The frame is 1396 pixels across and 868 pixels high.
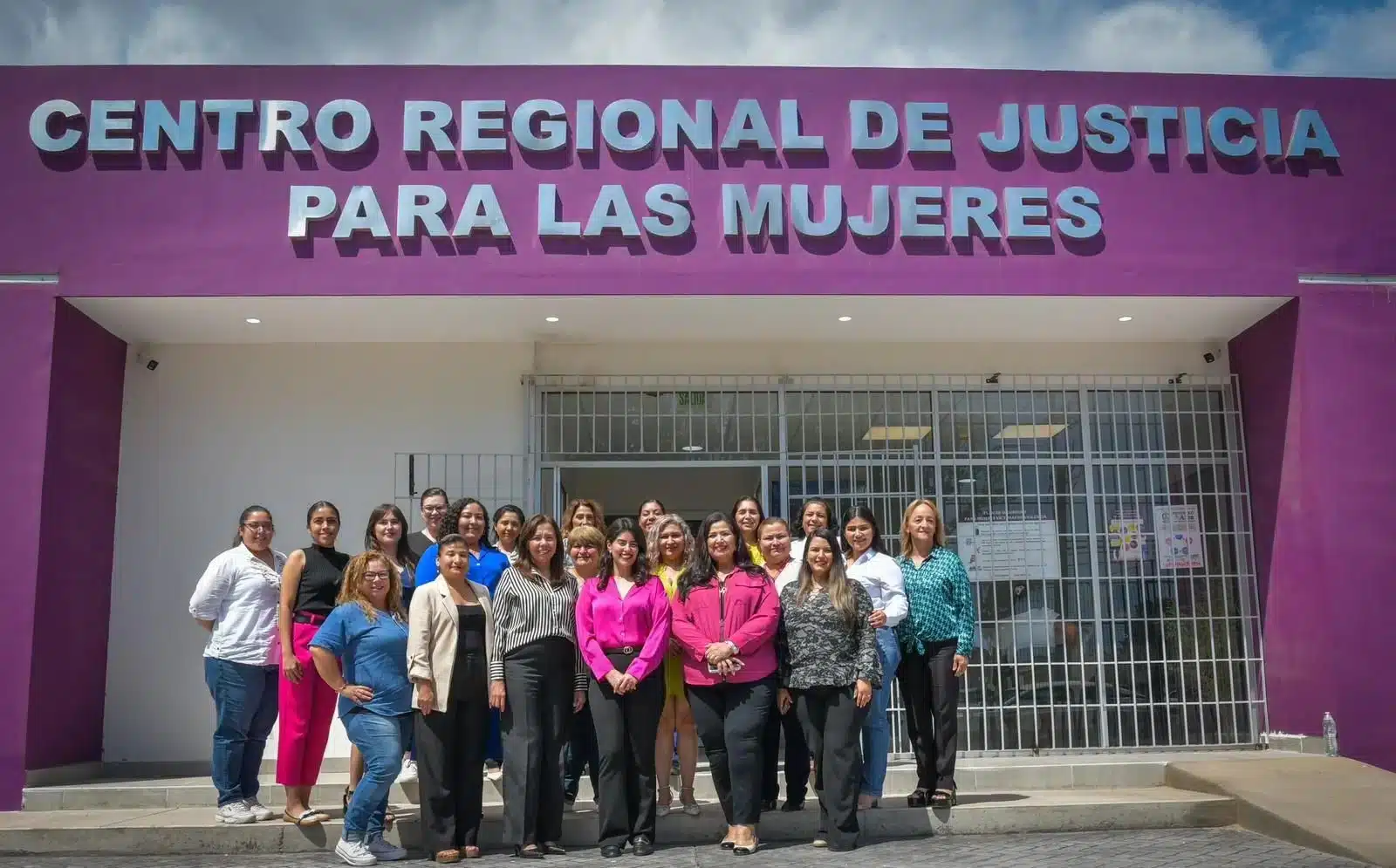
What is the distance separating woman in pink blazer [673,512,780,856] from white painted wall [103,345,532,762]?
3257mm

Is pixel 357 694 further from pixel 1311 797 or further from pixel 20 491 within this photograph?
pixel 1311 797

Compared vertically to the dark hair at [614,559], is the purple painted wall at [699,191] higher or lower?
higher

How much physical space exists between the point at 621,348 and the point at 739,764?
407 cm

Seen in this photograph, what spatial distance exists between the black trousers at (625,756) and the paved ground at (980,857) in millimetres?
181

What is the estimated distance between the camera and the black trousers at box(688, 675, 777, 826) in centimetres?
590

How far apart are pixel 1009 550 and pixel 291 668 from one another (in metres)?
5.27

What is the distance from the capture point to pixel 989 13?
8.80m

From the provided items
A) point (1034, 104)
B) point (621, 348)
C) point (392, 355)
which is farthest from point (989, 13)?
point (392, 355)

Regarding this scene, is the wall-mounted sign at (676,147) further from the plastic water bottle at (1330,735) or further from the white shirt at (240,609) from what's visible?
the plastic water bottle at (1330,735)

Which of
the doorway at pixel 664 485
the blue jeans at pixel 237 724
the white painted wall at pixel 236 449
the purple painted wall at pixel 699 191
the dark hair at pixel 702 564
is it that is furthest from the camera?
the doorway at pixel 664 485

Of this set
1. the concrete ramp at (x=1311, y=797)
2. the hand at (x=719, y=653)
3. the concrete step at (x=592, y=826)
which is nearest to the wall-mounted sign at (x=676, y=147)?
the hand at (x=719, y=653)

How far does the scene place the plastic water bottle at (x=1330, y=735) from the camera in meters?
7.88

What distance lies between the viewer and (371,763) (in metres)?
5.79

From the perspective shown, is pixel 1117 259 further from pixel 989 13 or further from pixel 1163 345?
pixel 989 13
